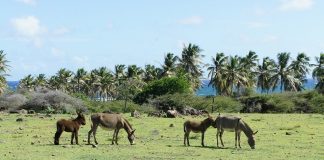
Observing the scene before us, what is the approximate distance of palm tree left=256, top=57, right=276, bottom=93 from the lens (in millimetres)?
102938

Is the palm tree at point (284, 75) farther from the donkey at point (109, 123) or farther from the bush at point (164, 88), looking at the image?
the donkey at point (109, 123)

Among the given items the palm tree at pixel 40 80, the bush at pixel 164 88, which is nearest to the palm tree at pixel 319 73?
the bush at pixel 164 88

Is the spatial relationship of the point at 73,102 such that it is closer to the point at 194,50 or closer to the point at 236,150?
the point at 236,150

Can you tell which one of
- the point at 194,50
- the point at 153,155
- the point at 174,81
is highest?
the point at 194,50

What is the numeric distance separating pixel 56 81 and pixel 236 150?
378 feet

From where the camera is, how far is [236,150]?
22219mm

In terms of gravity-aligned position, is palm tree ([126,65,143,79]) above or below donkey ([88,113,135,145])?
above

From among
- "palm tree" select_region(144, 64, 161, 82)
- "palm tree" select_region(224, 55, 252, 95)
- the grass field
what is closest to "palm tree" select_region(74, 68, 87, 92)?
"palm tree" select_region(144, 64, 161, 82)

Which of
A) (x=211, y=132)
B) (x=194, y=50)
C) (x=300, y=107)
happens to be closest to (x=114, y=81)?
(x=194, y=50)

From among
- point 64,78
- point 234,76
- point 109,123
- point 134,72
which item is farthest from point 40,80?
point 109,123

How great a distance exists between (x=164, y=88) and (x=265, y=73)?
37.0 meters

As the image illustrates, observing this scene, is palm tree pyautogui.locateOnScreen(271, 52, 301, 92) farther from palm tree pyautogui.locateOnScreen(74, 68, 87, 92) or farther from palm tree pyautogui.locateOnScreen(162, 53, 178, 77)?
palm tree pyautogui.locateOnScreen(74, 68, 87, 92)

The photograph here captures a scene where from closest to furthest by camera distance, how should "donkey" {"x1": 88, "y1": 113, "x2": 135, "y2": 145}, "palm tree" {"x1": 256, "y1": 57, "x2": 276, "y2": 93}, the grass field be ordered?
the grass field
"donkey" {"x1": 88, "y1": 113, "x2": 135, "y2": 145}
"palm tree" {"x1": 256, "y1": 57, "x2": 276, "y2": 93}

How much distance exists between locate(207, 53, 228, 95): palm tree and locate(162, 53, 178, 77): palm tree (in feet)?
26.5
